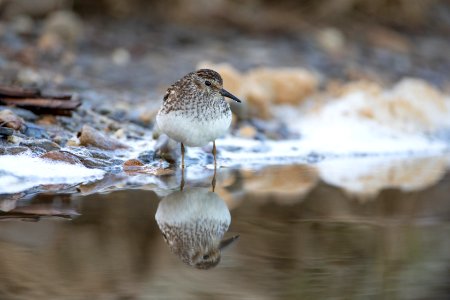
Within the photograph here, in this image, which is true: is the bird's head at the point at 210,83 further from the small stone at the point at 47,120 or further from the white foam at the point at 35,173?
the small stone at the point at 47,120

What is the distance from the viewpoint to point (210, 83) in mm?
6852

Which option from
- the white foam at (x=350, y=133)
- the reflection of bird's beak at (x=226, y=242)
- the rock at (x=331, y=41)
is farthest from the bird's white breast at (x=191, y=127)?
the rock at (x=331, y=41)

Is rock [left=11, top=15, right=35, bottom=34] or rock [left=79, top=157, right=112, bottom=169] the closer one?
rock [left=79, top=157, right=112, bottom=169]

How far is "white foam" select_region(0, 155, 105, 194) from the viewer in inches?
225

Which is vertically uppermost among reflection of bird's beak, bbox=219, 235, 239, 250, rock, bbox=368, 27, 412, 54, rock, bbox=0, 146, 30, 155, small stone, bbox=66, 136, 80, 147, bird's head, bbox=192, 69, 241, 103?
rock, bbox=368, 27, 412, 54

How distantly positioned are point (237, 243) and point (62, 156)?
2.42 metres

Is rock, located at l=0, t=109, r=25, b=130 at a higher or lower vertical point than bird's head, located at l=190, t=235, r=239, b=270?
higher

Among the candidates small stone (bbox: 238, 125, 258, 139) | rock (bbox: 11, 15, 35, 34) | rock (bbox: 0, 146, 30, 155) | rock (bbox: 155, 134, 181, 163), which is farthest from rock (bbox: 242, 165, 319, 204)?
rock (bbox: 11, 15, 35, 34)

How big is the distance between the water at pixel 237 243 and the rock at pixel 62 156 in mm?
635

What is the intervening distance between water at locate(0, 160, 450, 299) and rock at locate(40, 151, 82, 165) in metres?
0.63

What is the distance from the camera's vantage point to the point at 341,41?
13.3m

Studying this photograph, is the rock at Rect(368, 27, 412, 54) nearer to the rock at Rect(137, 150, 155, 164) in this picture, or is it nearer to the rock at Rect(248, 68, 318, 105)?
the rock at Rect(248, 68, 318, 105)

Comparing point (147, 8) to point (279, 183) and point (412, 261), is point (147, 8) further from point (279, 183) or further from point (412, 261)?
point (412, 261)

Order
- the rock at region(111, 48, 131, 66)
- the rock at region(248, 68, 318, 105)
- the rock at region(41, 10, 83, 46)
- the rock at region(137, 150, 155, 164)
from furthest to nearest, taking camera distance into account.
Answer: the rock at region(41, 10, 83, 46)
the rock at region(111, 48, 131, 66)
the rock at region(248, 68, 318, 105)
the rock at region(137, 150, 155, 164)
